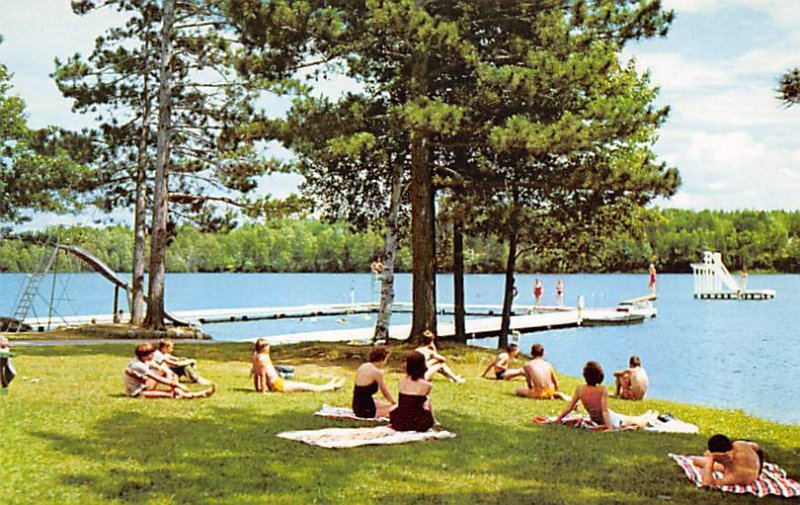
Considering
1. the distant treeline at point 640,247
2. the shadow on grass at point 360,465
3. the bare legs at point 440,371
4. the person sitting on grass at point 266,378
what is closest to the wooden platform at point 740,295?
the distant treeline at point 640,247

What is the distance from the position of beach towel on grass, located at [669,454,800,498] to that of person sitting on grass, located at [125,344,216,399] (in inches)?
262

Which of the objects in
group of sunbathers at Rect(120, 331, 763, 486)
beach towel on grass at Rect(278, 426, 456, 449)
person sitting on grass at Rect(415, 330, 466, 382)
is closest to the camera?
group of sunbathers at Rect(120, 331, 763, 486)

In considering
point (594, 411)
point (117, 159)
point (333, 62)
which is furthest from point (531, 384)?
point (117, 159)

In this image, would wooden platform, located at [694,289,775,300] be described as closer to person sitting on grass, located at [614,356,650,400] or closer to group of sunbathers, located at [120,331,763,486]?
person sitting on grass, located at [614,356,650,400]

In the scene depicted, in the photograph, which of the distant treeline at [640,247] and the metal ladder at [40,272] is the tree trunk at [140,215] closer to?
the metal ladder at [40,272]

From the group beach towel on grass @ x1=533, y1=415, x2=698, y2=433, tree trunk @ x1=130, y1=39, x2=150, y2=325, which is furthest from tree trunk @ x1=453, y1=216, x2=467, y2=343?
beach towel on grass @ x1=533, y1=415, x2=698, y2=433

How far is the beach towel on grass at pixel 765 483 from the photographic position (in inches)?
301

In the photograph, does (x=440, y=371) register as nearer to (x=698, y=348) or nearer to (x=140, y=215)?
(x=140, y=215)

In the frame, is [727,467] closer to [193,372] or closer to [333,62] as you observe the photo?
[193,372]

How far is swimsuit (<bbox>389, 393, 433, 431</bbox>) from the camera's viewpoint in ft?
32.1

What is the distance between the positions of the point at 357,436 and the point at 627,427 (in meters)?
3.50

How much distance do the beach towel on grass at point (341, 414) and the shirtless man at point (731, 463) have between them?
395cm

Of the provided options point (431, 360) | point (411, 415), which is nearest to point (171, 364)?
point (431, 360)

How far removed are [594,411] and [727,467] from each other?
295 centimetres
